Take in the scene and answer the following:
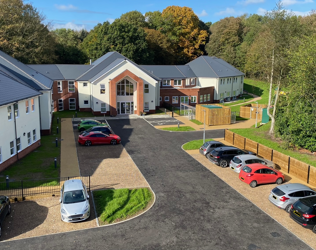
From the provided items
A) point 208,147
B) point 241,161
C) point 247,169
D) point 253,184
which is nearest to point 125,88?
point 208,147

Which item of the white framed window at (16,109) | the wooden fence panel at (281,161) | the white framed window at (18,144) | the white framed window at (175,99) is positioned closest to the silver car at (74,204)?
the white framed window at (18,144)

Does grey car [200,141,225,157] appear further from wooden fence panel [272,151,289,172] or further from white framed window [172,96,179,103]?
white framed window [172,96,179,103]

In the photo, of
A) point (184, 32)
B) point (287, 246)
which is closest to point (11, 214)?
point (287, 246)

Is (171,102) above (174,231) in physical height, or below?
above

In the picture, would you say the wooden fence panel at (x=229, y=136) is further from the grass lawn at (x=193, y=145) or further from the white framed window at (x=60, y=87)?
the white framed window at (x=60, y=87)

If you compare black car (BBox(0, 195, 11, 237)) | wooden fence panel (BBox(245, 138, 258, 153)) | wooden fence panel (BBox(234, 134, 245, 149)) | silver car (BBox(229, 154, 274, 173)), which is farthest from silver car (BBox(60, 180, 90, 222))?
wooden fence panel (BBox(234, 134, 245, 149))

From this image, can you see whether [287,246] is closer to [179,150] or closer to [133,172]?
[133,172]

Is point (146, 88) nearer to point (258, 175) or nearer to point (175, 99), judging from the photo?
point (175, 99)
